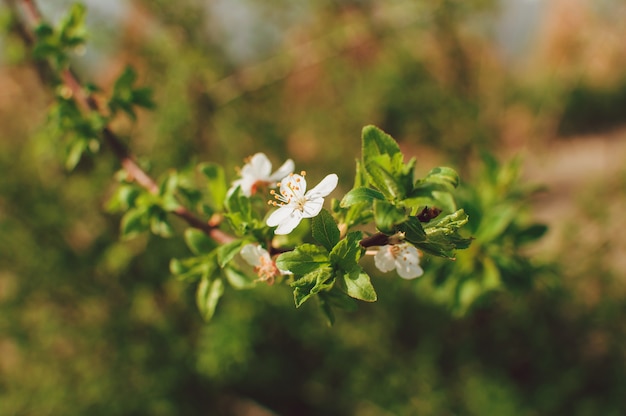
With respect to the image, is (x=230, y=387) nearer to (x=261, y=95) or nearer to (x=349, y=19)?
(x=261, y=95)

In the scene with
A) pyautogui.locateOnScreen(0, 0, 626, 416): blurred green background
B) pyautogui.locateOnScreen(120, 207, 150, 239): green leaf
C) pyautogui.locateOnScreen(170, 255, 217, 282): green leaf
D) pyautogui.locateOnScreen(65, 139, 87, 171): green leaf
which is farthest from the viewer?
pyautogui.locateOnScreen(0, 0, 626, 416): blurred green background

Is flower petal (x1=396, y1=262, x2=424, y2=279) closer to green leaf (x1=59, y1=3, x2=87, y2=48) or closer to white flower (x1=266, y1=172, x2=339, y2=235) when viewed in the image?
white flower (x1=266, y1=172, x2=339, y2=235)

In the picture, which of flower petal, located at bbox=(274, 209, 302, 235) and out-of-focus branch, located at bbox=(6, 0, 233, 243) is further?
out-of-focus branch, located at bbox=(6, 0, 233, 243)

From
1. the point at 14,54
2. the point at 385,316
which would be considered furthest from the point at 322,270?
the point at 385,316

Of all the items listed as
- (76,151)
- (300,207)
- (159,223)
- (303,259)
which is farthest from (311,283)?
(76,151)

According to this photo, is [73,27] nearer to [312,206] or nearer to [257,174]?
[257,174]

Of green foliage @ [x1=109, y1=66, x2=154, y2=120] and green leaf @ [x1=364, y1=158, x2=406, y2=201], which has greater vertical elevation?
green foliage @ [x1=109, y1=66, x2=154, y2=120]

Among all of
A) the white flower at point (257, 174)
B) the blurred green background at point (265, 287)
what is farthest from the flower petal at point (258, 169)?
the blurred green background at point (265, 287)

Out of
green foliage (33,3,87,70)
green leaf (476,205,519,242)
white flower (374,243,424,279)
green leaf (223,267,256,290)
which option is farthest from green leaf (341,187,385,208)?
green foliage (33,3,87,70)

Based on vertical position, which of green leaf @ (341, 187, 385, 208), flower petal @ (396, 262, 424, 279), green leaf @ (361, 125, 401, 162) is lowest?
flower petal @ (396, 262, 424, 279)
